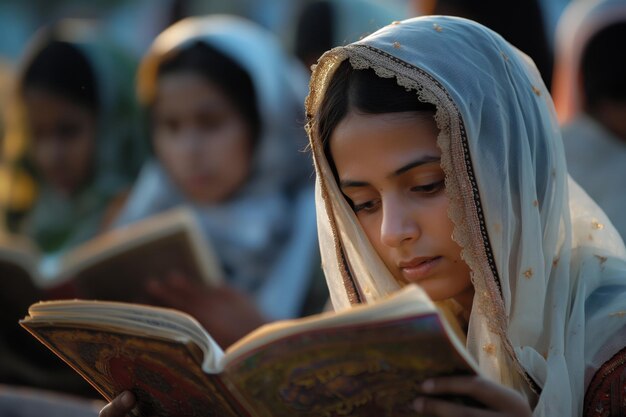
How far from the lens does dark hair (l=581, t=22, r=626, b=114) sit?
365 centimetres

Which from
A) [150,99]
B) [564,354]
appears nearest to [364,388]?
[564,354]

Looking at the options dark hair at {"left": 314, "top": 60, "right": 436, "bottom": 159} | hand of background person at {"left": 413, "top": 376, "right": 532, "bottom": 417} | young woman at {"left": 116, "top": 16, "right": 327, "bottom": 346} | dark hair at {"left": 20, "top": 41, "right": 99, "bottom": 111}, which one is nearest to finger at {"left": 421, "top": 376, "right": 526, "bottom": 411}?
hand of background person at {"left": 413, "top": 376, "right": 532, "bottom": 417}

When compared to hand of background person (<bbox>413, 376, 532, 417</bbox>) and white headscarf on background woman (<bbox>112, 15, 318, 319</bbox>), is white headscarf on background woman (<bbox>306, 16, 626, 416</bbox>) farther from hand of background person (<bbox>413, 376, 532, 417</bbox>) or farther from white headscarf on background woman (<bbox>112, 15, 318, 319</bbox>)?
white headscarf on background woman (<bbox>112, 15, 318, 319</bbox>)

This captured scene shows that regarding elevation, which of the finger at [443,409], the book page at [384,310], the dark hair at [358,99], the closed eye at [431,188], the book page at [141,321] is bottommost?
the finger at [443,409]

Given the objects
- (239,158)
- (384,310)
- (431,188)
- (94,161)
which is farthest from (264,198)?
(384,310)

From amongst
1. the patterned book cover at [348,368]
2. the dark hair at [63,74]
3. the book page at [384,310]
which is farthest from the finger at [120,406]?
the dark hair at [63,74]

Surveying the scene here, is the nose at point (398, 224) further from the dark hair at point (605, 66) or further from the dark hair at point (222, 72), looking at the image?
the dark hair at point (222, 72)

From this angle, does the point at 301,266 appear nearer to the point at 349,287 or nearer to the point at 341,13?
the point at 341,13

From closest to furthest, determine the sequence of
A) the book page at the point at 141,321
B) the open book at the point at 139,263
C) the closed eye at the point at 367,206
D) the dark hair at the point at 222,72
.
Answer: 1. the book page at the point at 141,321
2. the closed eye at the point at 367,206
3. the open book at the point at 139,263
4. the dark hair at the point at 222,72

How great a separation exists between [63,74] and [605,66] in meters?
2.51

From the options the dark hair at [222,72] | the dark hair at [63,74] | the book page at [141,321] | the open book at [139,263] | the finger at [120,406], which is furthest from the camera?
the dark hair at [63,74]

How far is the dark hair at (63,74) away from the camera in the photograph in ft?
16.2

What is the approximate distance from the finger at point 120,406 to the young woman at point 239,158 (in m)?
1.91

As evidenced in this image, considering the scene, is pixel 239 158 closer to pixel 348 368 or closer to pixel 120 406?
pixel 120 406
